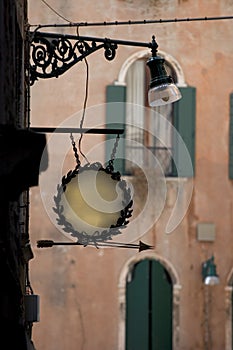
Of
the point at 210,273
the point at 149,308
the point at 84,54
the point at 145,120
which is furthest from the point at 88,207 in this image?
the point at 149,308

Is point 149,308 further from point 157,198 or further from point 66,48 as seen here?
point 66,48

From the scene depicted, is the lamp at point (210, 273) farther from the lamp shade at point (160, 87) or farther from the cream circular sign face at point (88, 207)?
the cream circular sign face at point (88, 207)

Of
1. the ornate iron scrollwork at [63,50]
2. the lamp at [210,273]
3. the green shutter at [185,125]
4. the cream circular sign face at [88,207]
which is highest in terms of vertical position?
the green shutter at [185,125]

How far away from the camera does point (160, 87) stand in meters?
8.66

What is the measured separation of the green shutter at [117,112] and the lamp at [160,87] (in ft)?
29.4

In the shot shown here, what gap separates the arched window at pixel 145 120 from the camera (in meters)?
18.0

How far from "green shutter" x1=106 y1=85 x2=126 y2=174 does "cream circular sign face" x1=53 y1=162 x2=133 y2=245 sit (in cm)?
984

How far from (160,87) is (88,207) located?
1439mm

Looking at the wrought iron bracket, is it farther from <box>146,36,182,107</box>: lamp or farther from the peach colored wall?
the peach colored wall

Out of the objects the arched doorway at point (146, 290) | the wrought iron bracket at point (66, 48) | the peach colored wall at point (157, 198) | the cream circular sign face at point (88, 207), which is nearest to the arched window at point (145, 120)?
the peach colored wall at point (157, 198)

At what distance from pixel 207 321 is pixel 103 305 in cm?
181

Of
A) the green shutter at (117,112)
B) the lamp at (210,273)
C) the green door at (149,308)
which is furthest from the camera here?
the green door at (149,308)

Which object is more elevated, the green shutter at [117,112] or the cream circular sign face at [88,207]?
the green shutter at [117,112]

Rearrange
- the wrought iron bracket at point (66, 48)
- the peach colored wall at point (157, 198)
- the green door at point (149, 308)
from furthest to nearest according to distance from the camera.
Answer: the green door at point (149, 308)
the peach colored wall at point (157, 198)
the wrought iron bracket at point (66, 48)
